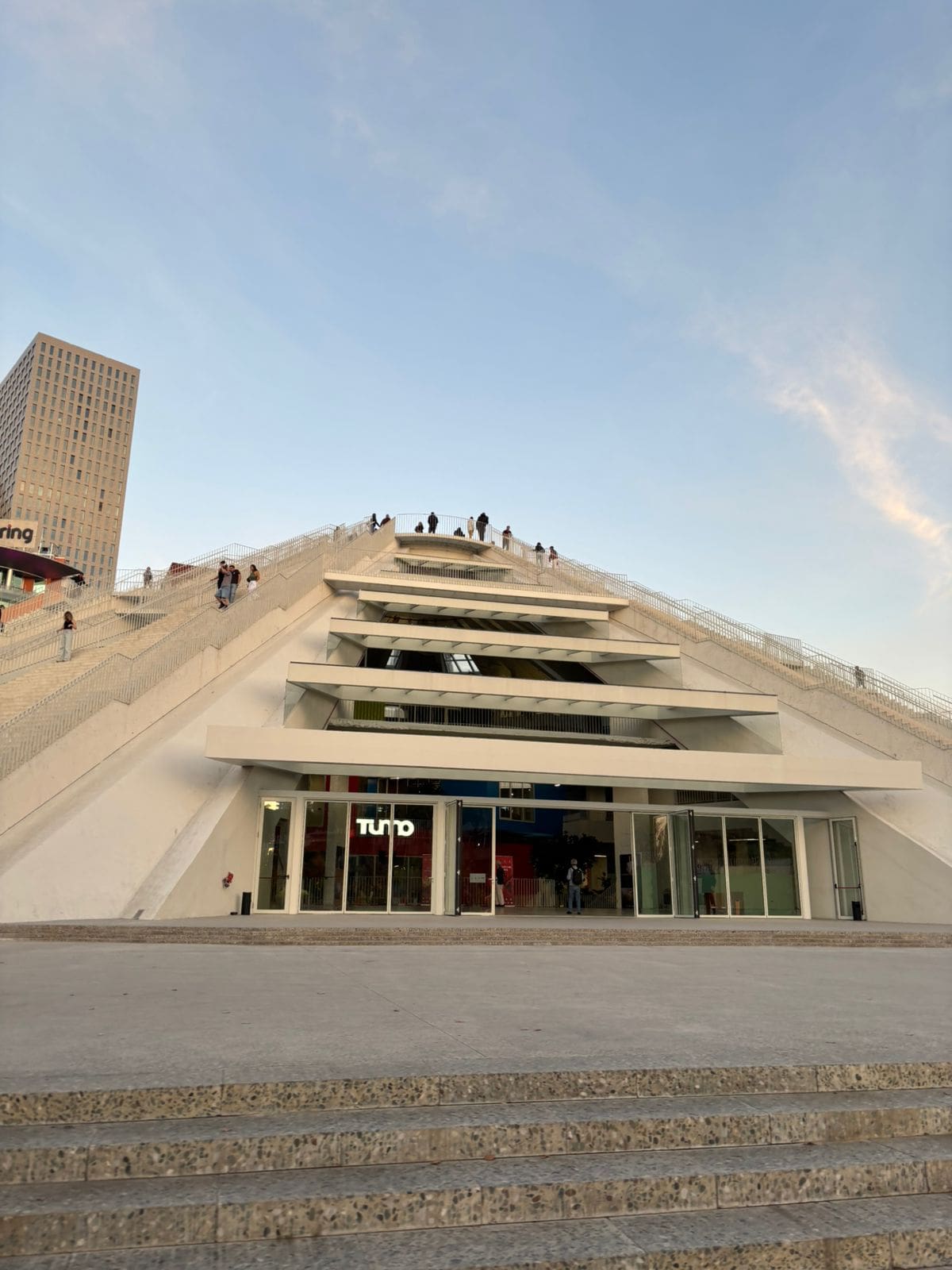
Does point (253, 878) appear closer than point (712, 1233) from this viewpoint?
No

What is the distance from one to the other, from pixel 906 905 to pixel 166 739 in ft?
62.1

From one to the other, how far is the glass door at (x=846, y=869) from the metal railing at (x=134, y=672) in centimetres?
1841

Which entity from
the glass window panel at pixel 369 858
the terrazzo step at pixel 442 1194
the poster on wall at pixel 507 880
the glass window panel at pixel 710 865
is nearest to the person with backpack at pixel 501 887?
the poster on wall at pixel 507 880

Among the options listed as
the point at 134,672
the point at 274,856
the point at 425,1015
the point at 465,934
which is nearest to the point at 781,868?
the point at 465,934

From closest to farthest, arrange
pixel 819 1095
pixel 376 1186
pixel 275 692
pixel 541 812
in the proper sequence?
pixel 376 1186, pixel 819 1095, pixel 275 692, pixel 541 812

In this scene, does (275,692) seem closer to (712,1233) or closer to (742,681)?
(742,681)

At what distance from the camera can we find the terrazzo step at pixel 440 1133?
345 centimetres

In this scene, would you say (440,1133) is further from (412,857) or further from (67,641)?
(67,641)

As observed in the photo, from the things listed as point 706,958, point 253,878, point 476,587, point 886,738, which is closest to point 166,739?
point 253,878

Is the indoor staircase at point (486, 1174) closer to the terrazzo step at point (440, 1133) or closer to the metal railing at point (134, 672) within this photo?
the terrazzo step at point (440, 1133)

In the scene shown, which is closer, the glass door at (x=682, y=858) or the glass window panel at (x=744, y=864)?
the glass door at (x=682, y=858)

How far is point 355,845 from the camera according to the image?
2200 cm

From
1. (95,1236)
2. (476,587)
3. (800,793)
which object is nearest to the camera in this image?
(95,1236)

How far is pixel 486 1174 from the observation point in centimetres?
347
